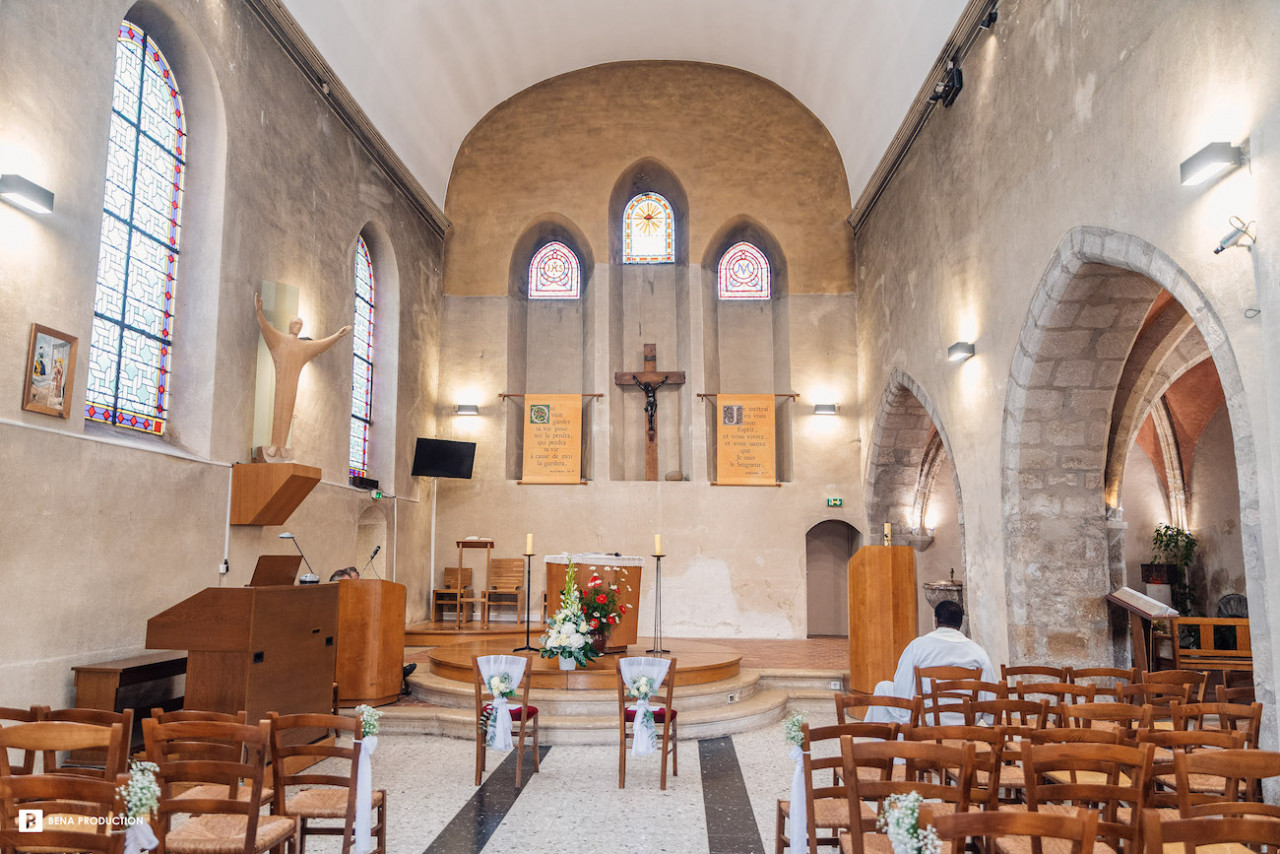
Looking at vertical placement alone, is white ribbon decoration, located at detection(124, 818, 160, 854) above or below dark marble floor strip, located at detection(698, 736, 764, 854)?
above

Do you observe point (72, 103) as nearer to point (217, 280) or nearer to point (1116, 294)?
point (217, 280)

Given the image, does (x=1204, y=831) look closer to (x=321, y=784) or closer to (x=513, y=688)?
(x=321, y=784)

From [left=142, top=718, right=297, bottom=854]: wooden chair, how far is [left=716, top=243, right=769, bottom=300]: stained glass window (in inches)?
460

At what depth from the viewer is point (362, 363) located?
11.3 metres

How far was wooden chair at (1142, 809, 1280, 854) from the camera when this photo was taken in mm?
2111

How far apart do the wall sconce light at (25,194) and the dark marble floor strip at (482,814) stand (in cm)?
438

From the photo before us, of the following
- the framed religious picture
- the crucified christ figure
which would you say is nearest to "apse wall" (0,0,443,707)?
the framed religious picture

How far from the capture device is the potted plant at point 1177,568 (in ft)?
40.4

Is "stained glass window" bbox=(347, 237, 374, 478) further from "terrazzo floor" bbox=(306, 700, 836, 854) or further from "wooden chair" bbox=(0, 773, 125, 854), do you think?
"wooden chair" bbox=(0, 773, 125, 854)

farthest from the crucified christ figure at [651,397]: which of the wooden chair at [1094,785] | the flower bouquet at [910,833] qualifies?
the flower bouquet at [910,833]

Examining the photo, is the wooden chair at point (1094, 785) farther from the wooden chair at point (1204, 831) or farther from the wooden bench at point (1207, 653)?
the wooden bench at point (1207, 653)

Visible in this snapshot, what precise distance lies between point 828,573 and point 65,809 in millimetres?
12158

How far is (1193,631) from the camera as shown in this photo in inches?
411

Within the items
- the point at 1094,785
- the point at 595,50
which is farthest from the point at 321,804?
the point at 595,50
